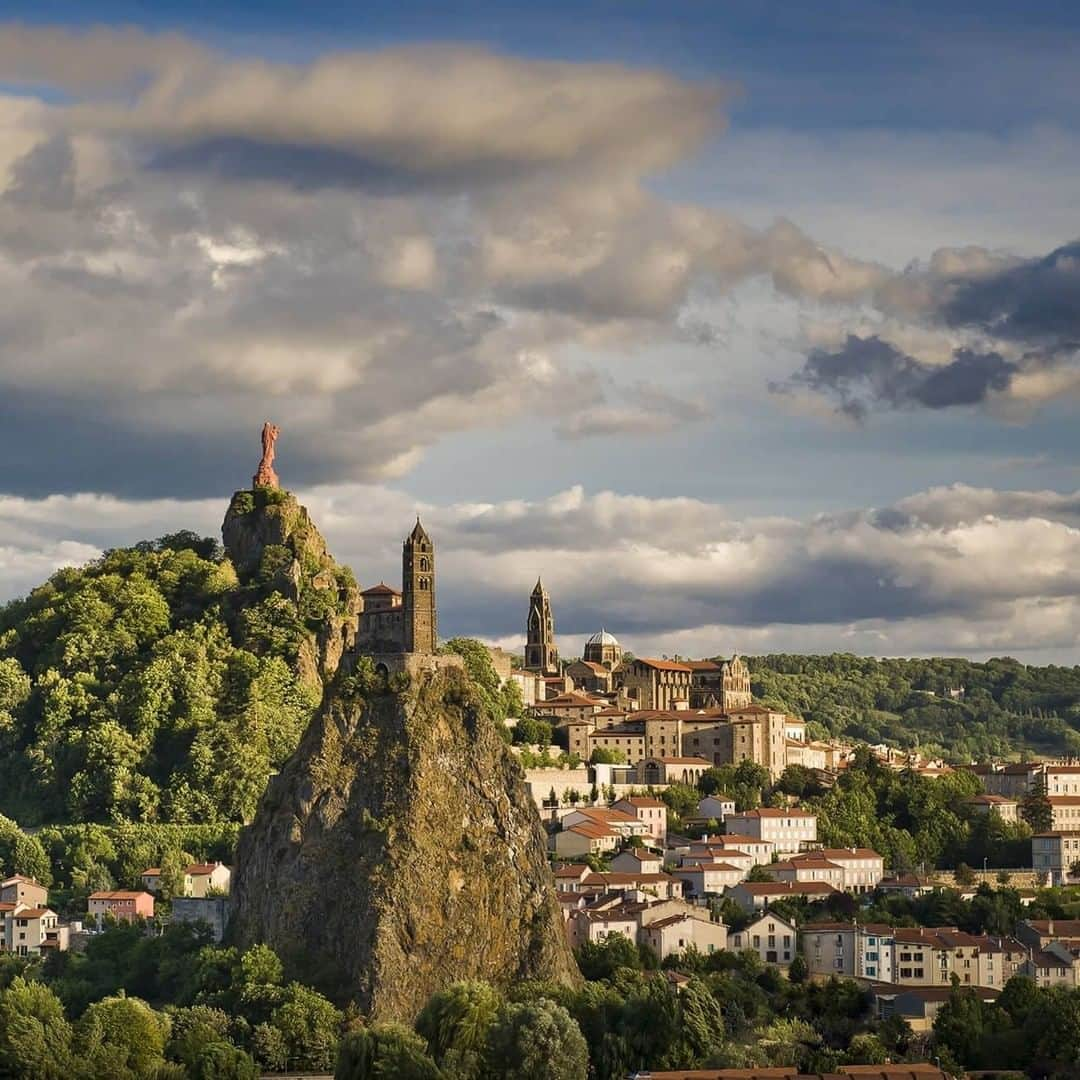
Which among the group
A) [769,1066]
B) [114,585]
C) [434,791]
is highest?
[114,585]

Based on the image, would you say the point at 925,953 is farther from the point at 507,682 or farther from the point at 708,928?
the point at 507,682

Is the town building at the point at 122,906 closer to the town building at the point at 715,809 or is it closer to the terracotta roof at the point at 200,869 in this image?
the terracotta roof at the point at 200,869

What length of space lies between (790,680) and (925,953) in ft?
353

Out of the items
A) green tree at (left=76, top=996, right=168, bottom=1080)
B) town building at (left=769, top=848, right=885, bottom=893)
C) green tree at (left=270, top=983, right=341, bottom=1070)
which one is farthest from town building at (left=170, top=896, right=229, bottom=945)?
town building at (left=769, top=848, right=885, bottom=893)

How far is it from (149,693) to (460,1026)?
139ft

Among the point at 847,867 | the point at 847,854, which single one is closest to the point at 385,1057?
the point at 847,867

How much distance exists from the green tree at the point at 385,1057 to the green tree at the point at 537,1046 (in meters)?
2.07

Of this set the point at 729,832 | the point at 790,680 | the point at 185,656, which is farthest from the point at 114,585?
the point at 790,680

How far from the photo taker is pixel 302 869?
92.0 m

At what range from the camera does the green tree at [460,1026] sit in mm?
72750

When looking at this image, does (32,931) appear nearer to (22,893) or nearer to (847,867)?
(22,893)

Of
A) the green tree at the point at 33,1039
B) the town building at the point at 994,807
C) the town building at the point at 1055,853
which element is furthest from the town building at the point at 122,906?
the town building at the point at 1055,853

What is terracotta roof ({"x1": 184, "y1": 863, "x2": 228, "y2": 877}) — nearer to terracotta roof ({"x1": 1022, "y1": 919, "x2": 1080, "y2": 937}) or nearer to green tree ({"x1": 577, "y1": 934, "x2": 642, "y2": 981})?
green tree ({"x1": 577, "y1": 934, "x2": 642, "y2": 981})

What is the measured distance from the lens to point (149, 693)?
114 m
